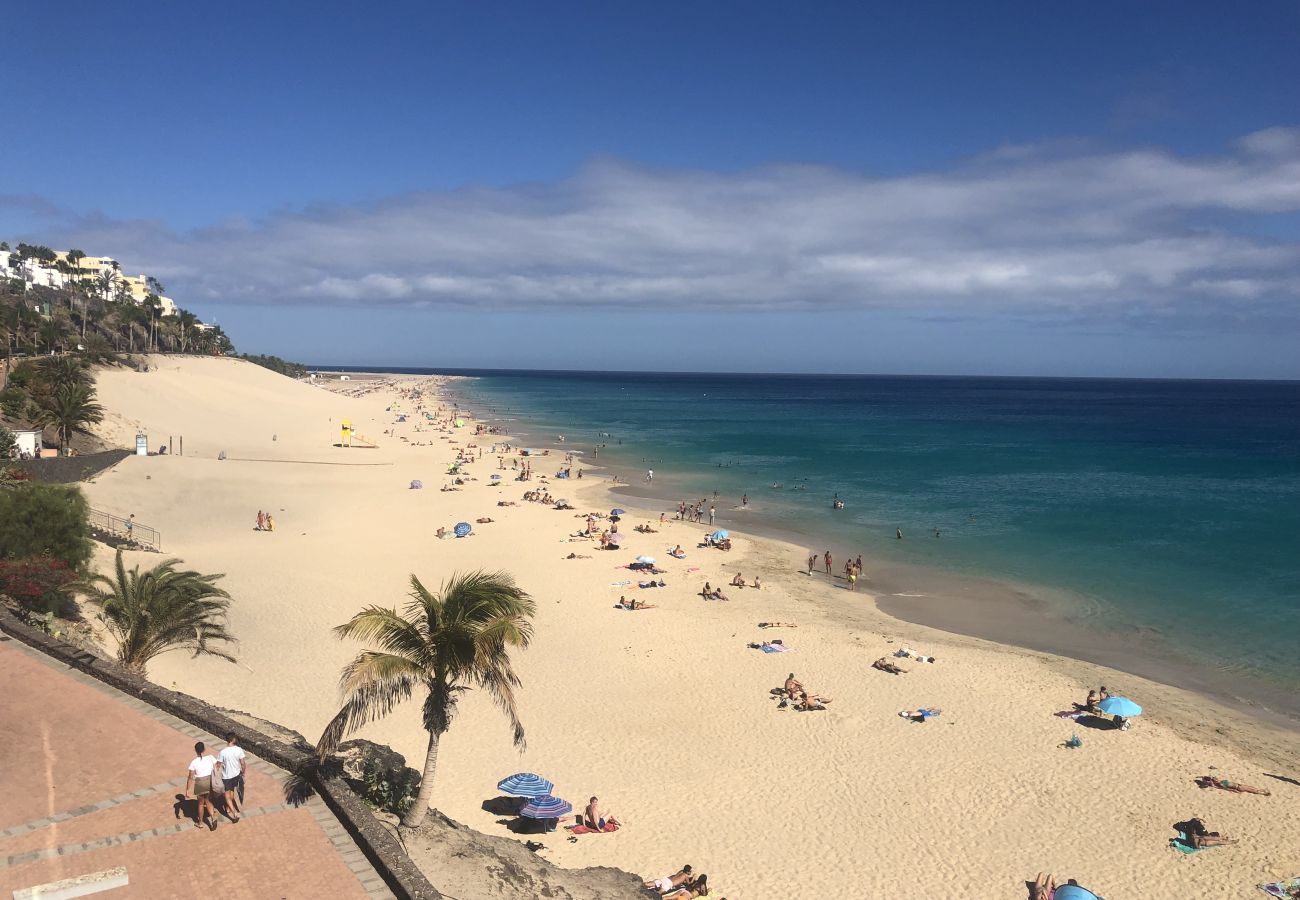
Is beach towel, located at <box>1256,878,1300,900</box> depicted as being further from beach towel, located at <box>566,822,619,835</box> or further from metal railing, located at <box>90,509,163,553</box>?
metal railing, located at <box>90,509,163,553</box>

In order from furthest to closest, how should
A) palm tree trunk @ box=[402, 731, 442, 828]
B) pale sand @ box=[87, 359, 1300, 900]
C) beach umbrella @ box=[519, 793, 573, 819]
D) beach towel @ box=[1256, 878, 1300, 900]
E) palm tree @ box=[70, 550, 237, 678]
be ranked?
1. palm tree @ box=[70, 550, 237, 678]
2. pale sand @ box=[87, 359, 1300, 900]
3. beach umbrella @ box=[519, 793, 573, 819]
4. beach towel @ box=[1256, 878, 1300, 900]
5. palm tree trunk @ box=[402, 731, 442, 828]

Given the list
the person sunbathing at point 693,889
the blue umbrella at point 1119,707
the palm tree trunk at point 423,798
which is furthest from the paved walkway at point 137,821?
the blue umbrella at point 1119,707

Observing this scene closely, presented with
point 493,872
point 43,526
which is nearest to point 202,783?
point 493,872

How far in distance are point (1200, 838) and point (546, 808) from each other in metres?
10.9

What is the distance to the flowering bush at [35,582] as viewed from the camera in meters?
15.9

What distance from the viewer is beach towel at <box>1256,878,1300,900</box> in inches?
480

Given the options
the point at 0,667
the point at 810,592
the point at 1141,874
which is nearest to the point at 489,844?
the point at 0,667

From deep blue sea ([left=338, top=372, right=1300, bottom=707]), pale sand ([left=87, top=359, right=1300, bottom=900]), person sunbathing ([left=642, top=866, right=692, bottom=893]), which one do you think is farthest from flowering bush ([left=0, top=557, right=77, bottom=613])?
deep blue sea ([left=338, top=372, right=1300, bottom=707])

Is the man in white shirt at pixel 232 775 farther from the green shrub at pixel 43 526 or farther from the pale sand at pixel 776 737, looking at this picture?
the green shrub at pixel 43 526

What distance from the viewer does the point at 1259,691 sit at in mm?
20516

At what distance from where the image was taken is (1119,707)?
58.2 ft

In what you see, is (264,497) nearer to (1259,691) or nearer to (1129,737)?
(1129,737)

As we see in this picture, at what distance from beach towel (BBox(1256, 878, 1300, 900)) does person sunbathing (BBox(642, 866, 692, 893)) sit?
8936 millimetres

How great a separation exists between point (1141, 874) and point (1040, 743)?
433cm
